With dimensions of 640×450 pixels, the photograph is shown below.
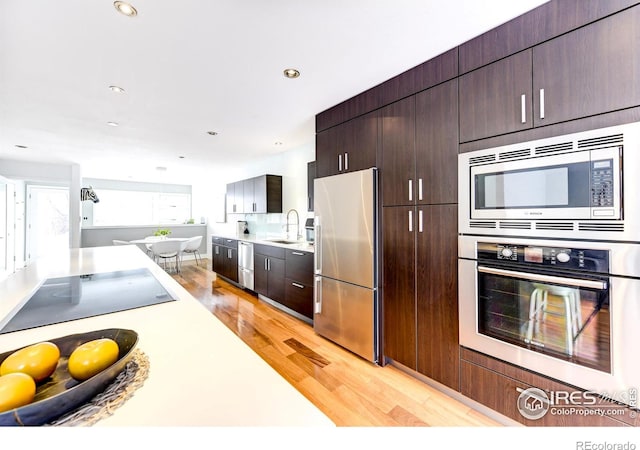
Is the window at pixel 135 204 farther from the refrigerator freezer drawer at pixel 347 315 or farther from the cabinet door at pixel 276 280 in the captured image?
the refrigerator freezer drawer at pixel 347 315

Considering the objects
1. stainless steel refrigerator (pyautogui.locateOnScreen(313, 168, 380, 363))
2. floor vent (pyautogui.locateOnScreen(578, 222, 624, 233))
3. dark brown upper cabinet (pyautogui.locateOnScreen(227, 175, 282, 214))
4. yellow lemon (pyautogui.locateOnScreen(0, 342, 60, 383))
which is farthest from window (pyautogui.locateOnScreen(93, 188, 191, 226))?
floor vent (pyautogui.locateOnScreen(578, 222, 624, 233))

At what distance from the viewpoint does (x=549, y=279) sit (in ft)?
4.50

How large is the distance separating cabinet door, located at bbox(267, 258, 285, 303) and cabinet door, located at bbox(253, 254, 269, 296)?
11 cm

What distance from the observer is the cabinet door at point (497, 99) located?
57.1 inches

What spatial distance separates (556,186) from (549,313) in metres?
0.69

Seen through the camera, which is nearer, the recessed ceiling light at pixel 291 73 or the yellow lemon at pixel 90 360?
the yellow lemon at pixel 90 360

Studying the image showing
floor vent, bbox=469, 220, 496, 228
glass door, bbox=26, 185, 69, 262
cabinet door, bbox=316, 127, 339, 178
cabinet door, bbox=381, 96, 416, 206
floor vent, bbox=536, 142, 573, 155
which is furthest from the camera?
glass door, bbox=26, 185, 69, 262

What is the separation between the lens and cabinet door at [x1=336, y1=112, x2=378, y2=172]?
2254mm

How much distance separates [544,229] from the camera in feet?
4.53

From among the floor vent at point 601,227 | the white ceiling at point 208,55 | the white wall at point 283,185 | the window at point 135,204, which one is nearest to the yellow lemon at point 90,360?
the white ceiling at point 208,55

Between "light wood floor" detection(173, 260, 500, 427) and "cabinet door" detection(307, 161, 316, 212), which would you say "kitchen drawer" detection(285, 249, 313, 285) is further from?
"cabinet door" detection(307, 161, 316, 212)

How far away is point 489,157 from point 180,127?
3.39 m

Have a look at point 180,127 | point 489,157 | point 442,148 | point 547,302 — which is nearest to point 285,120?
point 180,127

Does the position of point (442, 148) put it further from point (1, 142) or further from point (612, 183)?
point (1, 142)
